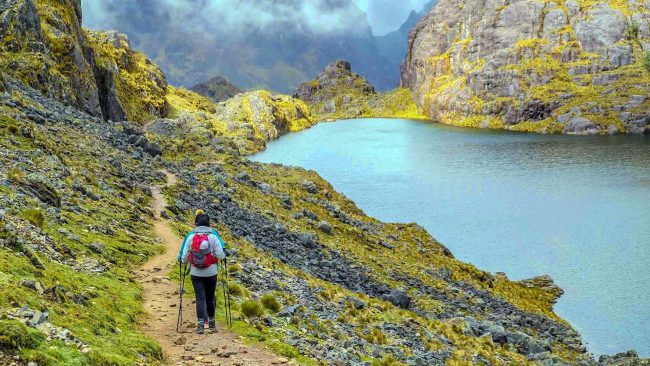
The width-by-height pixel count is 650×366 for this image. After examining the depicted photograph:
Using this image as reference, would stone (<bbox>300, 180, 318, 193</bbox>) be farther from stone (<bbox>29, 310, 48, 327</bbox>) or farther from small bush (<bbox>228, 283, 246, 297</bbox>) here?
stone (<bbox>29, 310, 48, 327</bbox>)

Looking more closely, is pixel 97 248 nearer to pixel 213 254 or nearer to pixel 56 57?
pixel 213 254

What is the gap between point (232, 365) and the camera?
17.2 meters

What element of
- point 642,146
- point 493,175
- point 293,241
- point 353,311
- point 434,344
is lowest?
point 434,344

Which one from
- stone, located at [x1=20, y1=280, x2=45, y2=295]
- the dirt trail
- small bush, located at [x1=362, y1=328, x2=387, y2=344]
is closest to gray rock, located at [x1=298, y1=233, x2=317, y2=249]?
small bush, located at [x1=362, y1=328, x2=387, y2=344]

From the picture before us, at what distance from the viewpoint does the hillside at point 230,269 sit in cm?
1742

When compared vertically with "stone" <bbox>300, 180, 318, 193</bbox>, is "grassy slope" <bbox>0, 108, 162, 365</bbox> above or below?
below

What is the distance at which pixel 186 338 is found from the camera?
18.8 m

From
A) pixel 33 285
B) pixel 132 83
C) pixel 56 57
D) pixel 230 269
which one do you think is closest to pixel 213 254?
pixel 33 285

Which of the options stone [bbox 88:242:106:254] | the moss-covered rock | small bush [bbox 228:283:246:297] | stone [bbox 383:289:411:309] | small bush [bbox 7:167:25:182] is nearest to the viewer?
small bush [bbox 228:283:246:297]

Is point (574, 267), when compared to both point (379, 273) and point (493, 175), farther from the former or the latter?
point (493, 175)

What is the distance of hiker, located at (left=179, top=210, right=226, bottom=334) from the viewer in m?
19.4

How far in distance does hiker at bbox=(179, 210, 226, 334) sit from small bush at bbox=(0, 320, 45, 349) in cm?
654

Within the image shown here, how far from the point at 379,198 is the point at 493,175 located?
123 feet

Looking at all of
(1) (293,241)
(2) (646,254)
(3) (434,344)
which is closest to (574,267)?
(2) (646,254)
